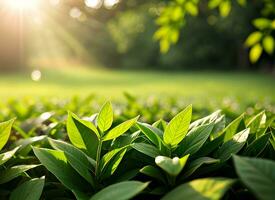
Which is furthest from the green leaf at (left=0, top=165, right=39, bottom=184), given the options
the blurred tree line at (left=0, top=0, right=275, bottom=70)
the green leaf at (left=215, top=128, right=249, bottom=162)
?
the blurred tree line at (left=0, top=0, right=275, bottom=70)

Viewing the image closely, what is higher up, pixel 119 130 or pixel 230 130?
pixel 119 130

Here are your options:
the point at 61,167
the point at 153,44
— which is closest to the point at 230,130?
the point at 61,167

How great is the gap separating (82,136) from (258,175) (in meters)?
0.62

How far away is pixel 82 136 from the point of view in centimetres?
132

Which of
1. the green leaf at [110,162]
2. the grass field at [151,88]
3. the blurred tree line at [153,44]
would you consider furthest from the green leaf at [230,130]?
the blurred tree line at [153,44]

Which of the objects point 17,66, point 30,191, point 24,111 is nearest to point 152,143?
point 30,191

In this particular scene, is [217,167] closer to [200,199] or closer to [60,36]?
[200,199]

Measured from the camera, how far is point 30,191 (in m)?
1.14

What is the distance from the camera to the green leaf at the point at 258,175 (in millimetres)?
871

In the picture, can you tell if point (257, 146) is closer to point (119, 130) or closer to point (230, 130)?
point (230, 130)

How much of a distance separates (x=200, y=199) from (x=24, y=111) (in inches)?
94.0

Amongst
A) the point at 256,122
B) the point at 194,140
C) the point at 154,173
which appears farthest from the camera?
the point at 256,122

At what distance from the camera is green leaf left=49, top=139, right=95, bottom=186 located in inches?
46.8

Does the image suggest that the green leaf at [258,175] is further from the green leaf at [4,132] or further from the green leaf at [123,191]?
the green leaf at [4,132]
